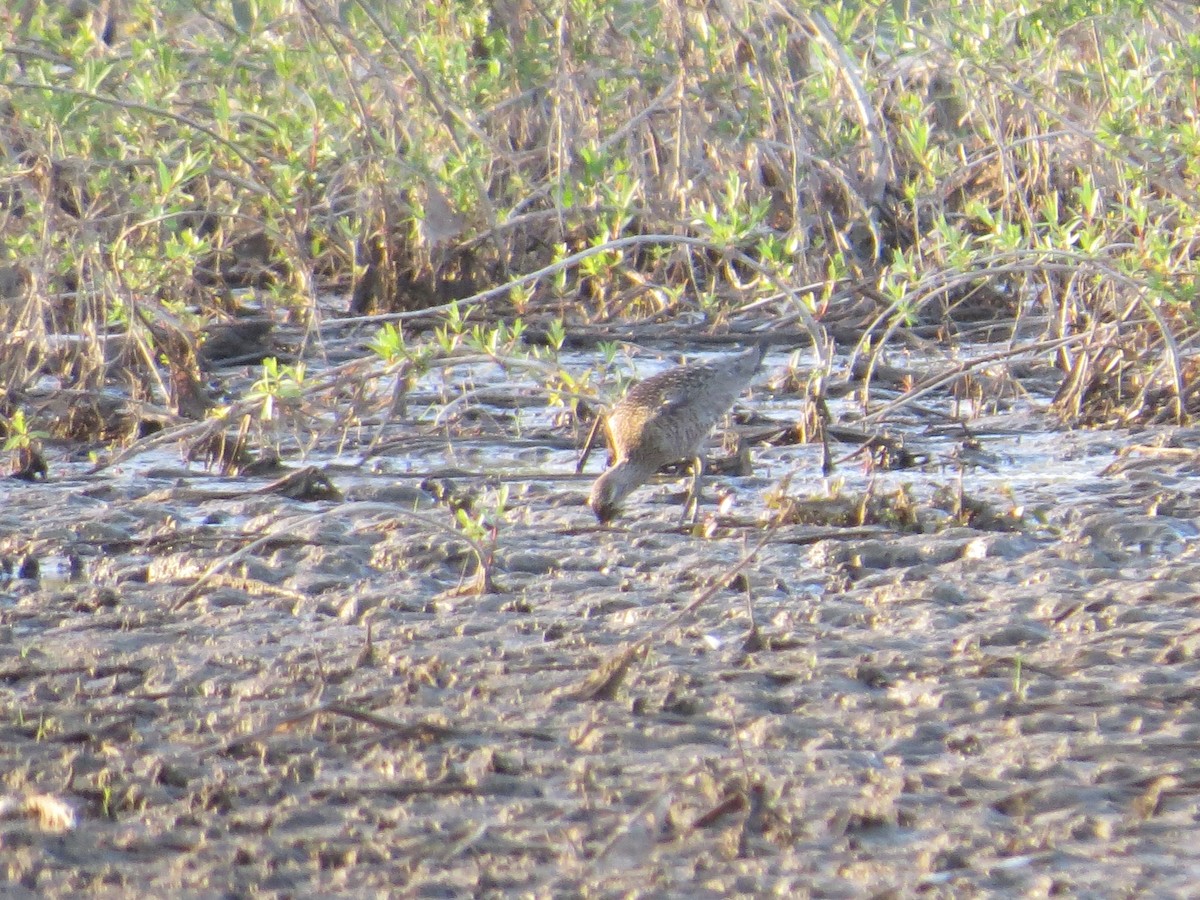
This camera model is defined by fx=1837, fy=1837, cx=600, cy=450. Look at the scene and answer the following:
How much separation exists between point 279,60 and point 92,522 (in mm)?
2868

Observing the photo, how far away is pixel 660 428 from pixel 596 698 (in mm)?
1851

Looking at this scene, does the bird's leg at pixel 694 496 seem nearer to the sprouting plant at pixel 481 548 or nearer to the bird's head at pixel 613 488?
the bird's head at pixel 613 488

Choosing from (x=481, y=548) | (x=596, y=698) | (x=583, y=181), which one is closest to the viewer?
(x=596, y=698)

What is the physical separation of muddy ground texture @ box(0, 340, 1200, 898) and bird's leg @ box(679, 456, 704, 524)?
0.15 feet

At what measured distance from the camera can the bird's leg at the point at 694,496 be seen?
17.9 feet

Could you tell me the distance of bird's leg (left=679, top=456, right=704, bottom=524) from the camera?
17.9ft

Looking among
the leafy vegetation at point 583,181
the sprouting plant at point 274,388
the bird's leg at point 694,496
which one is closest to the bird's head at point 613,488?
the bird's leg at point 694,496

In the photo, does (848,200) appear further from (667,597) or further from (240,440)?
(667,597)

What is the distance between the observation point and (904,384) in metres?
7.30

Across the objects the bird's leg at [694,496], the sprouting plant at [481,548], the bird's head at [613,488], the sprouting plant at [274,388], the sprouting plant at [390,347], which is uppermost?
the sprouting plant at [390,347]

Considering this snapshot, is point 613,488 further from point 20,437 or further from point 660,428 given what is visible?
point 20,437

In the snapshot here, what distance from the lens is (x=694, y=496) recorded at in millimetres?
5590

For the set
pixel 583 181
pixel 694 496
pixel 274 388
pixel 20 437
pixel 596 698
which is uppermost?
pixel 583 181

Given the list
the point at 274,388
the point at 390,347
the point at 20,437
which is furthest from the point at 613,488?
the point at 20,437
